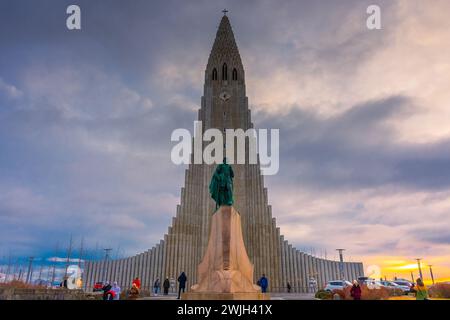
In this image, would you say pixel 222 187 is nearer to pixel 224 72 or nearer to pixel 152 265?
pixel 152 265

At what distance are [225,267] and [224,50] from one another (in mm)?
30647

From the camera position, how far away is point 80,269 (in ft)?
110

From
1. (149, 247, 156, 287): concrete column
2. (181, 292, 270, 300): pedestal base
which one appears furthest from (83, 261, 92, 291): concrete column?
(181, 292, 270, 300): pedestal base

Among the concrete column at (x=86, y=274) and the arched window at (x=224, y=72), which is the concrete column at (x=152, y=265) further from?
the arched window at (x=224, y=72)

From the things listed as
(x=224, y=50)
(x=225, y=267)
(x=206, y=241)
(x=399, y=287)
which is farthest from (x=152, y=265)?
(x=224, y=50)

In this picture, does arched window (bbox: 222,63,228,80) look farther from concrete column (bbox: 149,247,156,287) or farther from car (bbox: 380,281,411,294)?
car (bbox: 380,281,411,294)

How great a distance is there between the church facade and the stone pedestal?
1848 cm

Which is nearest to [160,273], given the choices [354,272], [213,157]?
[213,157]

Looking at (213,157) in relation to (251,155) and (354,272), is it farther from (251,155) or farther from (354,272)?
(354,272)

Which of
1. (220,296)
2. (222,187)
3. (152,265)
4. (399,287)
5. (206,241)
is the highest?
(222,187)

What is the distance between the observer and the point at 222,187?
10.8m

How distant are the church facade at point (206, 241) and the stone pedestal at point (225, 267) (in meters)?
18.5

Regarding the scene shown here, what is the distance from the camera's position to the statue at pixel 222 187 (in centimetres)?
1069
